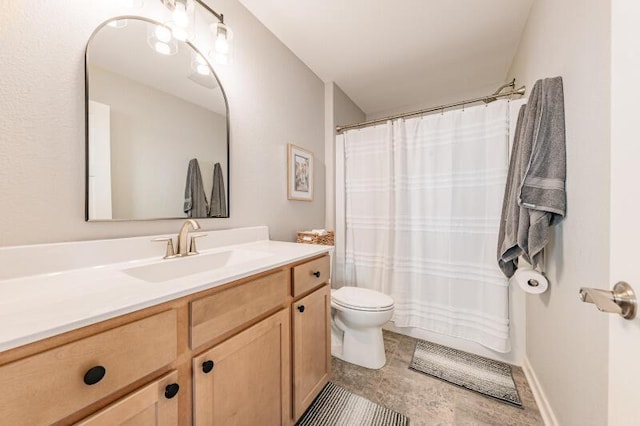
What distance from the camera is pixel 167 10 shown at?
3.85 ft

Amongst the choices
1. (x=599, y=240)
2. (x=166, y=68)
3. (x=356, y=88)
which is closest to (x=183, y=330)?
(x=166, y=68)

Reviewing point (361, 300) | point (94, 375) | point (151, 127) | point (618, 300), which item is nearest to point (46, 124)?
point (151, 127)

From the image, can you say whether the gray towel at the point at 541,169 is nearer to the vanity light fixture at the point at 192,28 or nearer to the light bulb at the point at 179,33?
the vanity light fixture at the point at 192,28

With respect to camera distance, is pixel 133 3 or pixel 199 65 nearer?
pixel 133 3

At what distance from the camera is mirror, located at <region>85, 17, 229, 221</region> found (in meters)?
0.95

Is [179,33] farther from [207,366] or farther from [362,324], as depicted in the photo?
→ [362,324]

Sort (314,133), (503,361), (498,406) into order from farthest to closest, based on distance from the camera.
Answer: (314,133) → (503,361) → (498,406)

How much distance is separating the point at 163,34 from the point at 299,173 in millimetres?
1166

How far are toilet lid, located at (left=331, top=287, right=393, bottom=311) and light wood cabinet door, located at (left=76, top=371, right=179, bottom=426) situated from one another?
115 cm

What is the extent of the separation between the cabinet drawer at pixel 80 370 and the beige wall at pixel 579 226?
1.37 m

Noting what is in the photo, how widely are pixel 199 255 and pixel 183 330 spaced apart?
1.62ft

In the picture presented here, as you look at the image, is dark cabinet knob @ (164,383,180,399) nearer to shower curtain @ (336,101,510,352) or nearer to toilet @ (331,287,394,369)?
toilet @ (331,287,394,369)

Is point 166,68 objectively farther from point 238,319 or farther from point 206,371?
point 206,371

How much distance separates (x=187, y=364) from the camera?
0.70 m
